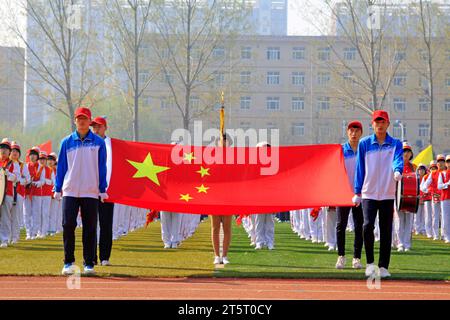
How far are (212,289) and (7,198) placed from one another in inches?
353

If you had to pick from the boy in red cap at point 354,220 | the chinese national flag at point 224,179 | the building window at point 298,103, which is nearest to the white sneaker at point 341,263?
the boy in red cap at point 354,220

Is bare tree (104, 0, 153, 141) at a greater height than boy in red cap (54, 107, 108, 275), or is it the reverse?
bare tree (104, 0, 153, 141)

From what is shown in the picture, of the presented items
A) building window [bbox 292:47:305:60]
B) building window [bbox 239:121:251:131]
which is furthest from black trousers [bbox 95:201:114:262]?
building window [bbox 292:47:305:60]

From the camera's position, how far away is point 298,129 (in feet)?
280

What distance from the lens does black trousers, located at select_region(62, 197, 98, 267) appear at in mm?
11805

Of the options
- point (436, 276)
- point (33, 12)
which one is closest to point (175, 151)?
point (436, 276)

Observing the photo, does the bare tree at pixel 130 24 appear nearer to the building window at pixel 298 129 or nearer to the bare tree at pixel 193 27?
the bare tree at pixel 193 27

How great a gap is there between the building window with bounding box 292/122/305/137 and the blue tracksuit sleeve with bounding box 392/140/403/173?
7270 centimetres

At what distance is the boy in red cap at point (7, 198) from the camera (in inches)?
693

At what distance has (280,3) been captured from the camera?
571ft

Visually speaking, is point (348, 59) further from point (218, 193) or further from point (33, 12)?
point (218, 193)

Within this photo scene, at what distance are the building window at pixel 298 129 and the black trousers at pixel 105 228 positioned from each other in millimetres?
71249

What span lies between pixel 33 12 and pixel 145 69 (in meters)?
13.3

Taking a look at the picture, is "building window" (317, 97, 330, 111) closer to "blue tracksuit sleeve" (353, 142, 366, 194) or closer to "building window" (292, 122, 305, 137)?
"building window" (292, 122, 305, 137)
